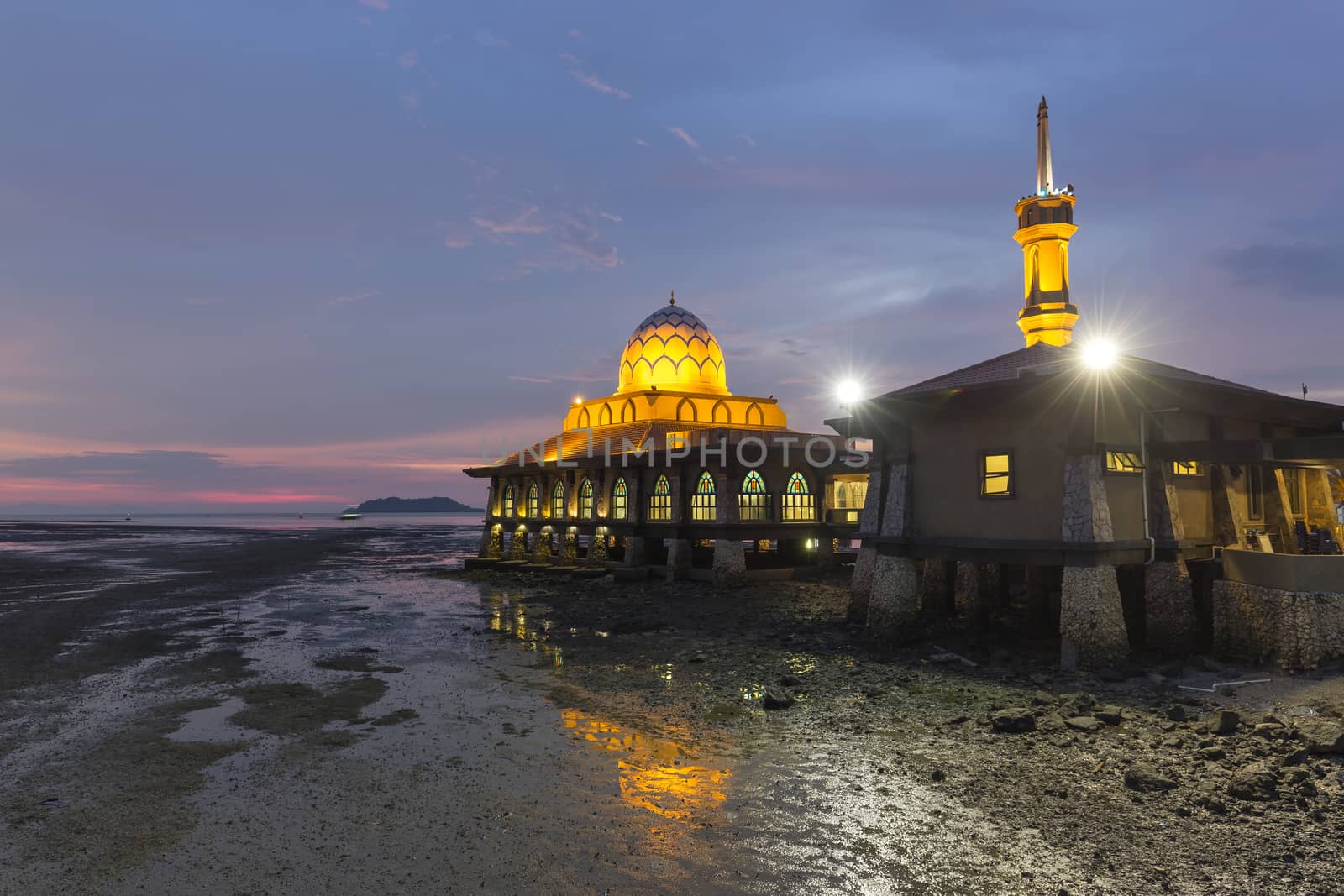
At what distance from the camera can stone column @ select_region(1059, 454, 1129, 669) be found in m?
16.5

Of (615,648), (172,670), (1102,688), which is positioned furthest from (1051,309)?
(172,670)

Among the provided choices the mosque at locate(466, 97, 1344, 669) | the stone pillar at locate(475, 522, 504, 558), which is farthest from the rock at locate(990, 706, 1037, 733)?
the stone pillar at locate(475, 522, 504, 558)

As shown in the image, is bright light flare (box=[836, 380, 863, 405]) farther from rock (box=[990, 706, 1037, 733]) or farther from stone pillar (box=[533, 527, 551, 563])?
stone pillar (box=[533, 527, 551, 563])

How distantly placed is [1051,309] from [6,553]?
253 ft

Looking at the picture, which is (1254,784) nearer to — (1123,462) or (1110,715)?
(1110,715)

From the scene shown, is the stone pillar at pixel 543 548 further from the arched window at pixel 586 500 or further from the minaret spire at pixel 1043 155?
the minaret spire at pixel 1043 155

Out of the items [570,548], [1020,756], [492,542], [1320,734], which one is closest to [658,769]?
[1020,756]

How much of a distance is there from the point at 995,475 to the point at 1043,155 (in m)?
16.8

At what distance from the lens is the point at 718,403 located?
42.7 m

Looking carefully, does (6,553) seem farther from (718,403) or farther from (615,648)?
(615,648)

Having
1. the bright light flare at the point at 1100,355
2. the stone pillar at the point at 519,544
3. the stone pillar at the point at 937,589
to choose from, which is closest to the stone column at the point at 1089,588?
the bright light flare at the point at 1100,355

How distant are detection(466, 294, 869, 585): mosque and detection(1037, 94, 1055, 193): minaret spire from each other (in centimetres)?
1259

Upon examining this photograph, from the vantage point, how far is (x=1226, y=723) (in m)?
12.2

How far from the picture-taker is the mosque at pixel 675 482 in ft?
113
